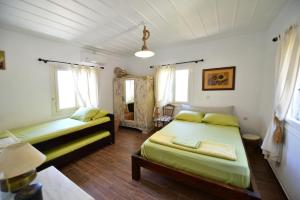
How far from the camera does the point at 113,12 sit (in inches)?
74.4

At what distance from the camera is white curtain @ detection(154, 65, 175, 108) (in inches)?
145

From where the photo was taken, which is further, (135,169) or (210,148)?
(135,169)

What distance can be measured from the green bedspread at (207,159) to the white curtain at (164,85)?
4.86 ft

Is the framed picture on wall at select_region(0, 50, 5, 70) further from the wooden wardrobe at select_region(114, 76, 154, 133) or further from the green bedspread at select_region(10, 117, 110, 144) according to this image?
the wooden wardrobe at select_region(114, 76, 154, 133)

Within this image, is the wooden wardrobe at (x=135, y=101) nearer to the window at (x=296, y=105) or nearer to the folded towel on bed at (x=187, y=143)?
the folded towel on bed at (x=187, y=143)

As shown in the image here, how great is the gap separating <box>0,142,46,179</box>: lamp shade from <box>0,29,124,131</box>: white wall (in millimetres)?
2377

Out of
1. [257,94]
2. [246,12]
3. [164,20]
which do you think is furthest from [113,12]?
[257,94]

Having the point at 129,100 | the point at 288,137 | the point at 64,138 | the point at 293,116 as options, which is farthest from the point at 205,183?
the point at 129,100

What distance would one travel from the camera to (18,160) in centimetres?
73

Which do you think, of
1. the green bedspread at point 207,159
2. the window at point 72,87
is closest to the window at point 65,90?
the window at point 72,87

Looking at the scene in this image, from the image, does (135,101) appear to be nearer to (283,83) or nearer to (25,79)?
(25,79)

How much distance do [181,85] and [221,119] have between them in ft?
4.55

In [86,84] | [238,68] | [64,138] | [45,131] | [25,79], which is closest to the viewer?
[45,131]

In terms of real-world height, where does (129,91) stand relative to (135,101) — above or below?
above
